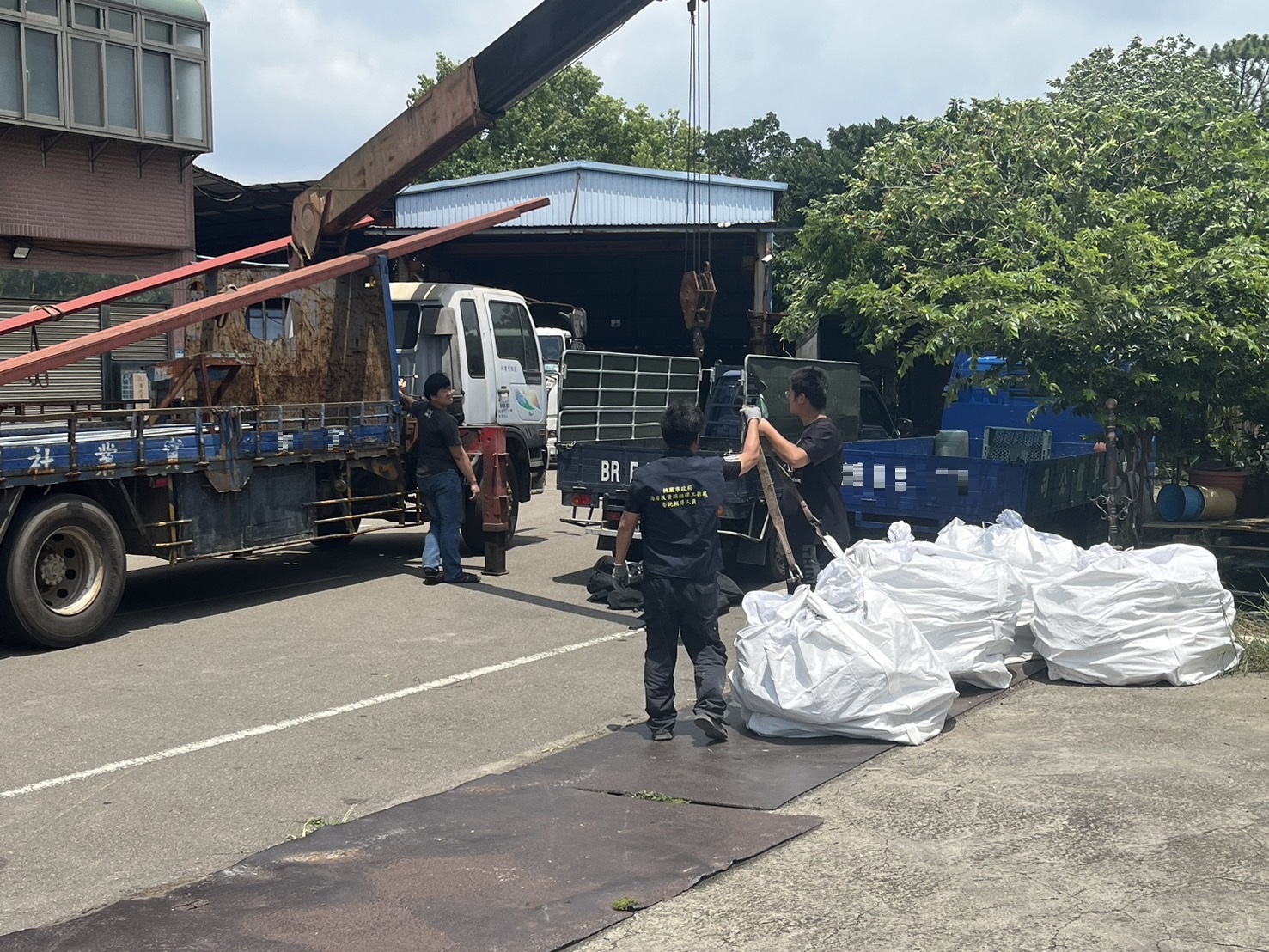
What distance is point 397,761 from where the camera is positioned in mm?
6336

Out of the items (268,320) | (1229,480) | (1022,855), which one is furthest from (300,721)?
(1229,480)

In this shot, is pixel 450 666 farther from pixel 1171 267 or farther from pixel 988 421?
pixel 988 421

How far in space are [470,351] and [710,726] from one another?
7.76 m

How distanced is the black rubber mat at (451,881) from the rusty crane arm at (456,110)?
7575mm

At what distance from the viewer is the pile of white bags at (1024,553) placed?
7828 millimetres

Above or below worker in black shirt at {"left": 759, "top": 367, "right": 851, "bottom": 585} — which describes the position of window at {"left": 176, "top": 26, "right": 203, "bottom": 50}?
above

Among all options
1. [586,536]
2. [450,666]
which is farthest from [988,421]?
[450,666]

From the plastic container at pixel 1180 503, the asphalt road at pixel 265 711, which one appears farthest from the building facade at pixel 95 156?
the plastic container at pixel 1180 503

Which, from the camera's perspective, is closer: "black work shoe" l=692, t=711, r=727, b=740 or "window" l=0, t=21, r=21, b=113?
"black work shoe" l=692, t=711, r=727, b=740

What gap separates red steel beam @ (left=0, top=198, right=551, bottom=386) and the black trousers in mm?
4722

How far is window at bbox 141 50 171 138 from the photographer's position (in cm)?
2044

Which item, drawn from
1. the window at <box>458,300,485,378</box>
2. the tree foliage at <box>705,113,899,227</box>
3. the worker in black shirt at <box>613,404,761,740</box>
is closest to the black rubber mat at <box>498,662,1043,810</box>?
the worker in black shirt at <box>613,404,761,740</box>

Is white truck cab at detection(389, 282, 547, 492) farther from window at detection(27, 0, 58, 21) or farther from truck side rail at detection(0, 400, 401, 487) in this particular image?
window at detection(27, 0, 58, 21)

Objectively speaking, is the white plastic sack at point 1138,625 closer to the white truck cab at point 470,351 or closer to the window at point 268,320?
the white truck cab at point 470,351
